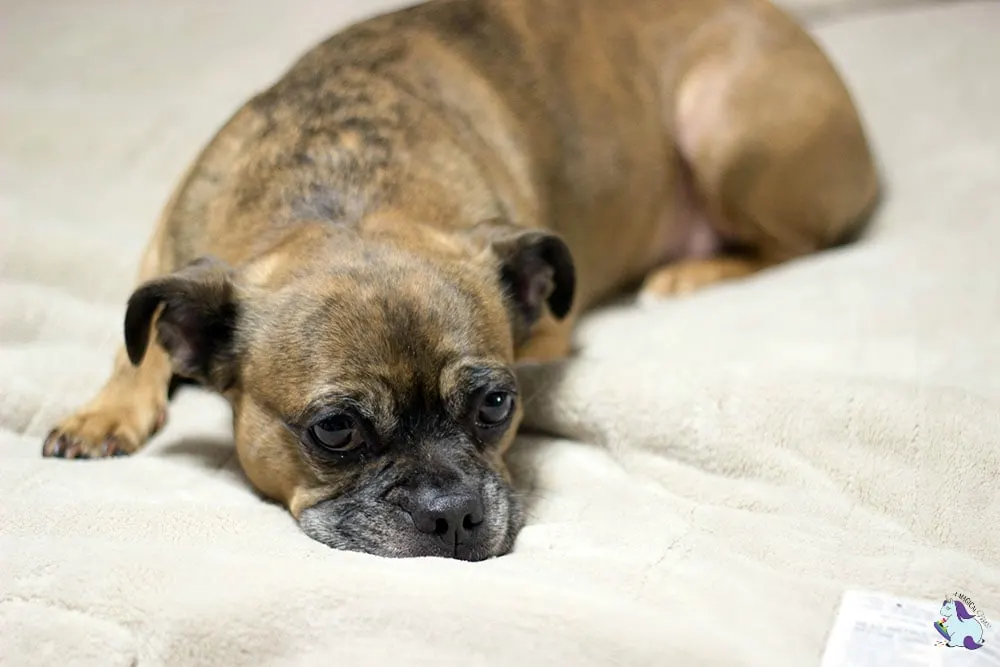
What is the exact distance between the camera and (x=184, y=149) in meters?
3.48

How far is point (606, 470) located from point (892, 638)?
72cm

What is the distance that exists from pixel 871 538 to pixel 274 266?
1209mm

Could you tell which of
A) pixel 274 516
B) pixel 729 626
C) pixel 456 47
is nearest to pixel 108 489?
pixel 274 516

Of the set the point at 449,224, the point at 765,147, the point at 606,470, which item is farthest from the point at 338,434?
the point at 765,147

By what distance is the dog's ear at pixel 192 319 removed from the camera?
6.48 ft

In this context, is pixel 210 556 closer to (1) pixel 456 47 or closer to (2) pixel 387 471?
(2) pixel 387 471

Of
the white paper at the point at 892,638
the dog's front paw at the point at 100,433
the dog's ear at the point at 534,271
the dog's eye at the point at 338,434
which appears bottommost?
the white paper at the point at 892,638

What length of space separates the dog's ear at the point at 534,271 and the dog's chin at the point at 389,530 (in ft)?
1.74

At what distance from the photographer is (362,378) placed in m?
1.86

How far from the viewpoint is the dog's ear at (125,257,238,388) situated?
1.98m

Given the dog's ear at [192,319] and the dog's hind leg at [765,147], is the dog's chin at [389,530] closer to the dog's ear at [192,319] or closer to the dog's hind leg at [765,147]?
the dog's ear at [192,319]

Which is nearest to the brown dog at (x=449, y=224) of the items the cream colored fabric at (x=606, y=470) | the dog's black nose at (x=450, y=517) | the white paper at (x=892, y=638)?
the dog's black nose at (x=450, y=517)

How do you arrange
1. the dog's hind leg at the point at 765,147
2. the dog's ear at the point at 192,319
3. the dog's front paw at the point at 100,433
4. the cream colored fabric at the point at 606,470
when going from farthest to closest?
1. the dog's hind leg at the point at 765,147
2. the dog's front paw at the point at 100,433
3. the dog's ear at the point at 192,319
4. the cream colored fabric at the point at 606,470

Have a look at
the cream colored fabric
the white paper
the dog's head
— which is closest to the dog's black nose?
the dog's head
